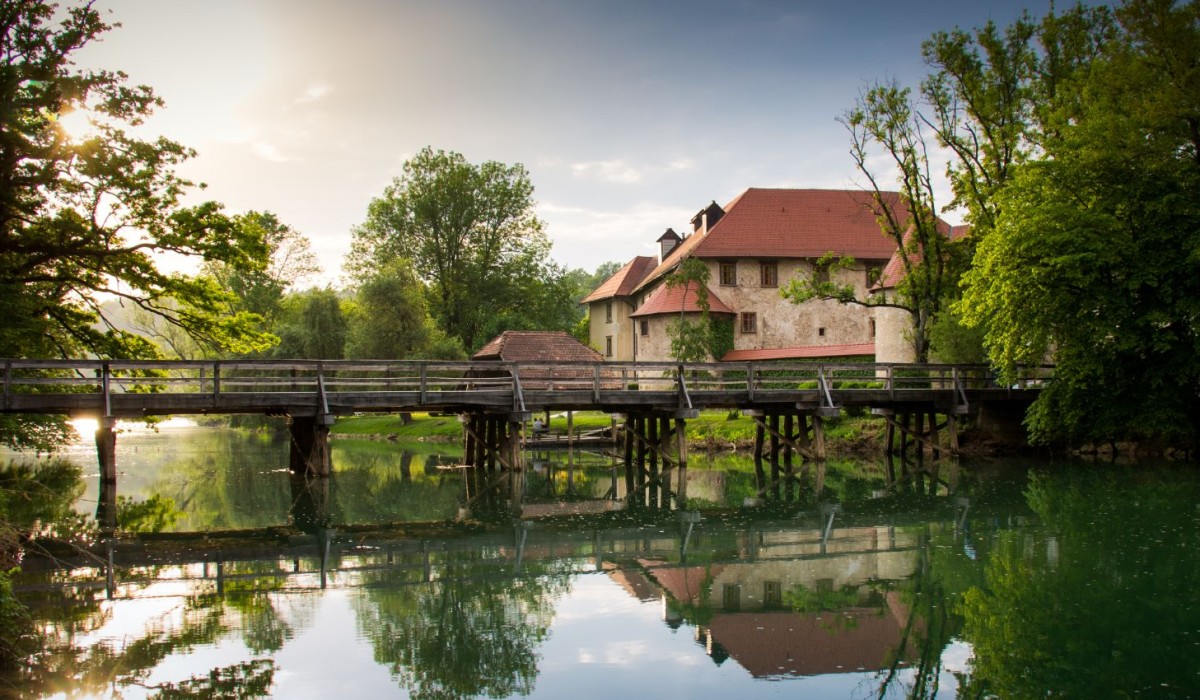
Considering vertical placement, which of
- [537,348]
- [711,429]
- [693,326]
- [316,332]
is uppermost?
[316,332]

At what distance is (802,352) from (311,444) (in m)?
24.3

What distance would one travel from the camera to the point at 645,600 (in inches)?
434

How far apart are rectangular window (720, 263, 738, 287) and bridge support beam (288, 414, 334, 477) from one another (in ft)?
81.8

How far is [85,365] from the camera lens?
19016 mm

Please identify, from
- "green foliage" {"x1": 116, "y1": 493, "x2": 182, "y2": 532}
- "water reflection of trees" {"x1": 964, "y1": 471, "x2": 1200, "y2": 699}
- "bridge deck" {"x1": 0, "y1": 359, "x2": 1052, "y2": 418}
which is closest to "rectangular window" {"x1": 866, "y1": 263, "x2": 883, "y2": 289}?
"bridge deck" {"x1": 0, "y1": 359, "x2": 1052, "y2": 418}

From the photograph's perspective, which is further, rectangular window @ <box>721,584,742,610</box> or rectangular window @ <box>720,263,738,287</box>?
rectangular window @ <box>720,263,738,287</box>

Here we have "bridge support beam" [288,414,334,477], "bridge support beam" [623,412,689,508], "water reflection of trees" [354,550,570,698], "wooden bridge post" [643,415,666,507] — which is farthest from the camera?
"bridge support beam" [288,414,334,477]

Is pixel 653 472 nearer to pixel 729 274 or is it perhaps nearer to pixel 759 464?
pixel 759 464

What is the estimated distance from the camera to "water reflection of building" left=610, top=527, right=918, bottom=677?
28.8 feet

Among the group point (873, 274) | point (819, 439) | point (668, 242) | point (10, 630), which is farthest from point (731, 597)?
point (668, 242)

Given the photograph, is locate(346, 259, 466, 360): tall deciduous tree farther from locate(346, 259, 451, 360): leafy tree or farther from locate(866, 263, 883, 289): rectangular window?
locate(866, 263, 883, 289): rectangular window

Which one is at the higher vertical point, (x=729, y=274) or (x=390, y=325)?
(x=729, y=274)

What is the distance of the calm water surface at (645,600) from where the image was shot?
8.09 meters

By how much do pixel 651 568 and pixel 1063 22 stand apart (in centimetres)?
2442
